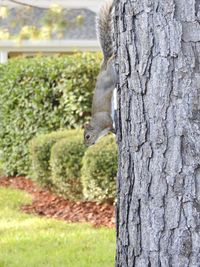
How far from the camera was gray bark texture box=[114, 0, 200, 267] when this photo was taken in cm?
279

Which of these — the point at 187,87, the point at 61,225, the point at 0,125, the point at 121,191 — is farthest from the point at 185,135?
the point at 0,125

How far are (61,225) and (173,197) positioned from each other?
6070mm

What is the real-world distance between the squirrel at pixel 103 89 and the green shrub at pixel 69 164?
8.10 ft

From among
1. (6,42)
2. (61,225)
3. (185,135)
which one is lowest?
(61,225)

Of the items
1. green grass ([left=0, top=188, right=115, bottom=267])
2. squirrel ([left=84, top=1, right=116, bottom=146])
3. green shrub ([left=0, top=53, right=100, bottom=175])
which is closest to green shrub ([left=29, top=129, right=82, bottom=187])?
green shrub ([left=0, top=53, right=100, bottom=175])

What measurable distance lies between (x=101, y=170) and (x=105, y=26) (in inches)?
152

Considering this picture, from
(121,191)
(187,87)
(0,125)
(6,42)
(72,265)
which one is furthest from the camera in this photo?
(6,42)

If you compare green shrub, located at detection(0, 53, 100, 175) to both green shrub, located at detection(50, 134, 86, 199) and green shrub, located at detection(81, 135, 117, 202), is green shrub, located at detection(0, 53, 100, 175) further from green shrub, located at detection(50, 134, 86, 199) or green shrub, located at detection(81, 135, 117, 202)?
green shrub, located at detection(81, 135, 117, 202)

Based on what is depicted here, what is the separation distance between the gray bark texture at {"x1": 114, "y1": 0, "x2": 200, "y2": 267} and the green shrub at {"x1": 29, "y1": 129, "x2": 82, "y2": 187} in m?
7.71

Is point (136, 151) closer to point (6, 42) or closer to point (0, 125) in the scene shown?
point (0, 125)

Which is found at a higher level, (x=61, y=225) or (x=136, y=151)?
(x=136, y=151)

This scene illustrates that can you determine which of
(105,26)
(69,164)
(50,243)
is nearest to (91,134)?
(50,243)

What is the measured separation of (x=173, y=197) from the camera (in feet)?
9.27

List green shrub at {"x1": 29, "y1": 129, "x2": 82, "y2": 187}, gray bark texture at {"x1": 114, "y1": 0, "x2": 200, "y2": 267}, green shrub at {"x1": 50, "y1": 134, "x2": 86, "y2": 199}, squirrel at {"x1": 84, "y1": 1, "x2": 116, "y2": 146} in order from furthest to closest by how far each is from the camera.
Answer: green shrub at {"x1": 29, "y1": 129, "x2": 82, "y2": 187} → green shrub at {"x1": 50, "y1": 134, "x2": 86, "y2": 199} → squirrel at {"x1": 84, "y1": 1, "x2": 116, "y2": 146} → gray bark texture at {"x1": 114, "y1": 0, "x2": 200, "y2": 267}
